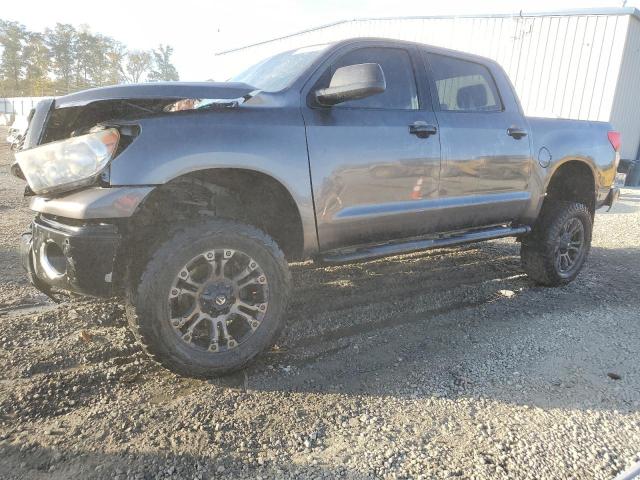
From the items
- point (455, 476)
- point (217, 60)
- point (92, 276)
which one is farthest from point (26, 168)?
point (217, 60)

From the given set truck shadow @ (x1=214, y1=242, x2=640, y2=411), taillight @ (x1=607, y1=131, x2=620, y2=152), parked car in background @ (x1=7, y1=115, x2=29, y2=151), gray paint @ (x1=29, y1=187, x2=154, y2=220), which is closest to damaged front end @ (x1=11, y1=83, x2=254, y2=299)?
gray paint @ (x1=29, y1=187, x2=154, y2=220)

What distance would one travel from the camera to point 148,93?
257 cm

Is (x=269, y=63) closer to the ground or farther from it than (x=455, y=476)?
farther from it

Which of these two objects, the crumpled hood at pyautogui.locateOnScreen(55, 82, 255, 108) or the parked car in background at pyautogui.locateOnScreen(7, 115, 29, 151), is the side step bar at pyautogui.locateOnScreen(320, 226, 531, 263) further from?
the parked car in background at pyautogui.locateOnScreen(7, 115, 29, 151)

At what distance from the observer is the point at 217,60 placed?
27094 millimetres

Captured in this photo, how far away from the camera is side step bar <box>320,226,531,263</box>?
3236 mm

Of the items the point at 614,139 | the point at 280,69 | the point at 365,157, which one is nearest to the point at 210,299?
the point at 365,157

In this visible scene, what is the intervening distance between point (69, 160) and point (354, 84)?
1.62 metres

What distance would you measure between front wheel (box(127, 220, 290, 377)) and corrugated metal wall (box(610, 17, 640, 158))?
13937mm

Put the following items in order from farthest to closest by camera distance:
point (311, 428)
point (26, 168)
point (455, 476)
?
point (26, 168) → point (311, 428) → point (455, 476)

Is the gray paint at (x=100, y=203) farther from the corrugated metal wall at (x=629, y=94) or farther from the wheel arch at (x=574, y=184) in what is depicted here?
the corrugated metal wall at (x=629, y=94)

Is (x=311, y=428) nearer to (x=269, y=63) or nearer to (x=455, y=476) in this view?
(x=455, y=476)

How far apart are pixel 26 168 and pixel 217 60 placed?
26782 mm

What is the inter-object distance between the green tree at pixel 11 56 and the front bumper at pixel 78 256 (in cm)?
7228
